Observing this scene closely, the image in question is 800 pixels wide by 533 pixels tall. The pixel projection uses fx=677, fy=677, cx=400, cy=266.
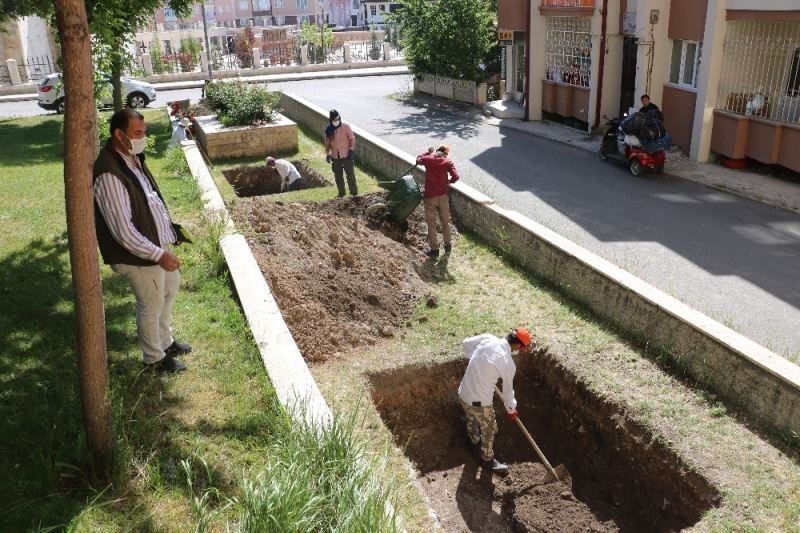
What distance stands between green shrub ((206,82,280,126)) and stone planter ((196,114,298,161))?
37cm

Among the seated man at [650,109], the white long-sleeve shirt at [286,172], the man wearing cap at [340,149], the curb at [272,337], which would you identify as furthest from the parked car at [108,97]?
the curb at [272,337]

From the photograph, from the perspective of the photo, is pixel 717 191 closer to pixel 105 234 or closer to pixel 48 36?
pixel 105 234

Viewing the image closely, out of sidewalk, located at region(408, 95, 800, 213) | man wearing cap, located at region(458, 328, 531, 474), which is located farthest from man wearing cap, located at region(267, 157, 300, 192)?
man wearing cap, located at region(458, 328, 531, 474)

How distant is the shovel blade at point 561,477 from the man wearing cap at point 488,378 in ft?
1.34

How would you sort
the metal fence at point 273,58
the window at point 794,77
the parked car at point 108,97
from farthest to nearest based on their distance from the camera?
the metal fence at point 273,58 → the parked car at point 108,97 → the window at point 794,77

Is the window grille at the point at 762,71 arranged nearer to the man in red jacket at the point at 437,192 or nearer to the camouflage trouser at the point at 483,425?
the man in red jacket at the point at 437,192

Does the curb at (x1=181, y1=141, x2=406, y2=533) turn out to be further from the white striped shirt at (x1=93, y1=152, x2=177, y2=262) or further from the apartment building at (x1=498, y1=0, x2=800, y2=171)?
the apartment building at (x1=498, y1=0, x2=800, y2=171)

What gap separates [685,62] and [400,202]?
27.4 feet

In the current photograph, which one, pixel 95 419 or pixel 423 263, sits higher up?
pixel 95 419

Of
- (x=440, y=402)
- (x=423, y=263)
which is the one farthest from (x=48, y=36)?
(x=440, y=402)

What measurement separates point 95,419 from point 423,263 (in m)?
5.96

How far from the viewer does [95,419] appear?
12.8ft

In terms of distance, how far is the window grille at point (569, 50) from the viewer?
18.4 meters

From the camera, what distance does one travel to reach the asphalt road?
7777mm
